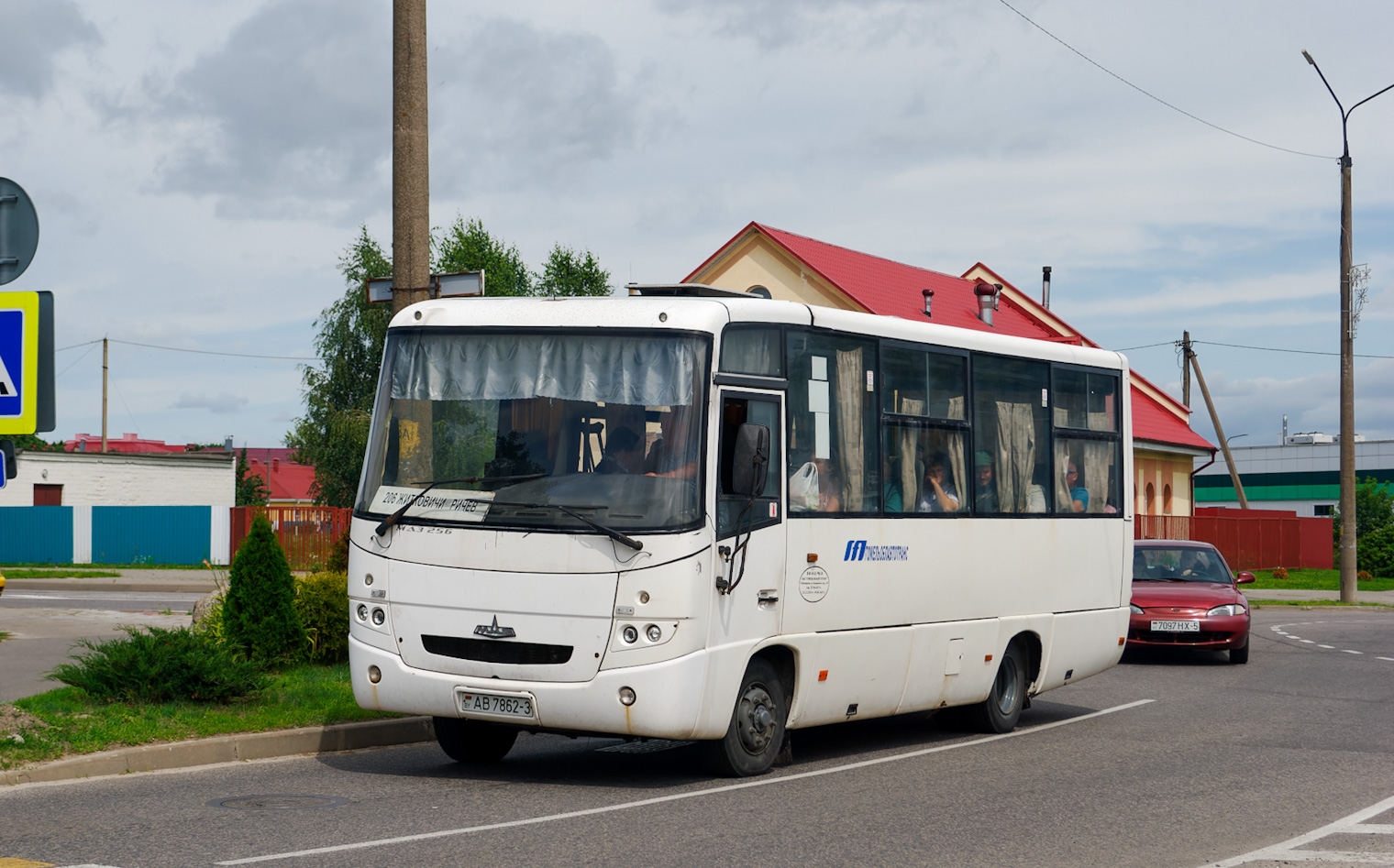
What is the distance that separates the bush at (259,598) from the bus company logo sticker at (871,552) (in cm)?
506

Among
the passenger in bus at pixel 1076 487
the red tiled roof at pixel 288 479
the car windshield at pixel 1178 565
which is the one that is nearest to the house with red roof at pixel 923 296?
the car windshield at pixel 1178 565

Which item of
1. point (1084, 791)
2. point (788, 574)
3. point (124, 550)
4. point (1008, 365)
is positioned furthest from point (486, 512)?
point (124, 550)

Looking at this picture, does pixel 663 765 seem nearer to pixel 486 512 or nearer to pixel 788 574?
pixel 788 574

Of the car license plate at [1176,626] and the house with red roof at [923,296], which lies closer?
the car license plate at [1176,626]

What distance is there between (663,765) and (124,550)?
39.3 m

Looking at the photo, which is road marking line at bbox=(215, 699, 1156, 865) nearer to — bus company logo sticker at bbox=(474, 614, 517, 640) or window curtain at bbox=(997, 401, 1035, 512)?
bus company logo sticker at bbox=(474, 614, 517, 640)

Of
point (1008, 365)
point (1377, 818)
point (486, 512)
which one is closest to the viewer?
point (1377, 818)

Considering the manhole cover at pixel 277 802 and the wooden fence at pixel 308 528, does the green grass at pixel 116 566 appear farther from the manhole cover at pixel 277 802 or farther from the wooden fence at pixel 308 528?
the manhole cover at pixel 277 802

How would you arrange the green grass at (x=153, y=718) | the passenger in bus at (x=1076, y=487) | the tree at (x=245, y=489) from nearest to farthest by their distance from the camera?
the green grass at (x=153, y=718) → the passenger in bus at (x=1076, y=487) → the tree at (x=245, y=489)

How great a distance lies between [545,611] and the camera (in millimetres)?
8766

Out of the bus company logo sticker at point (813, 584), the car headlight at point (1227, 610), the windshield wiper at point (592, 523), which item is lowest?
the car headlight at point (1227, 610)

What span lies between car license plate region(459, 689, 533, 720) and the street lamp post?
29054 millimetres

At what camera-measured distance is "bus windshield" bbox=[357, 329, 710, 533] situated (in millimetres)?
8875

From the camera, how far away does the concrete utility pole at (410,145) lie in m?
12.3
